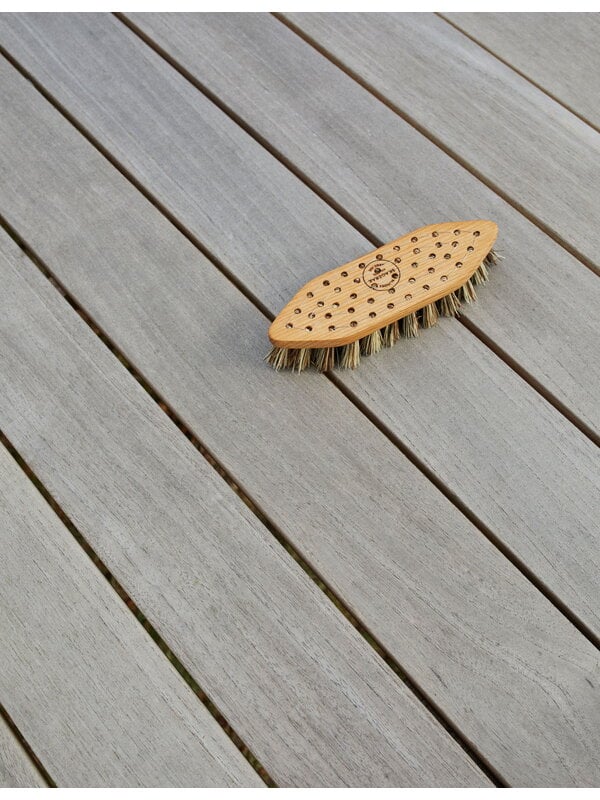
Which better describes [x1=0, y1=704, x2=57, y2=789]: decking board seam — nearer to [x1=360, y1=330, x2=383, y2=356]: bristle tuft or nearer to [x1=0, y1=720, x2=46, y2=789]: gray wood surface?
[x1=0, y1=720, x2=46, y2=789]: gray wood surface

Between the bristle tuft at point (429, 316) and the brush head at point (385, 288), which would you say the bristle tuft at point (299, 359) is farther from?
the bristle tuft at point (429, 316)

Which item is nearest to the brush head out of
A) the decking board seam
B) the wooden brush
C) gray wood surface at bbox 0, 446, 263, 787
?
the wooden brush

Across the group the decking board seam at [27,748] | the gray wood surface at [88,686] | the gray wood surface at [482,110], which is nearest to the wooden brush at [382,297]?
the gray wood surface at [482,110]

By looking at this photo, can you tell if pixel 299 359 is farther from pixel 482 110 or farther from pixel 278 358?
pixel 482 110

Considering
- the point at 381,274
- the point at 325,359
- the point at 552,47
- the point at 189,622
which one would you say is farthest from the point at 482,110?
the point at 189,622

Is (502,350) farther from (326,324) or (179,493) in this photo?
(179,493)
